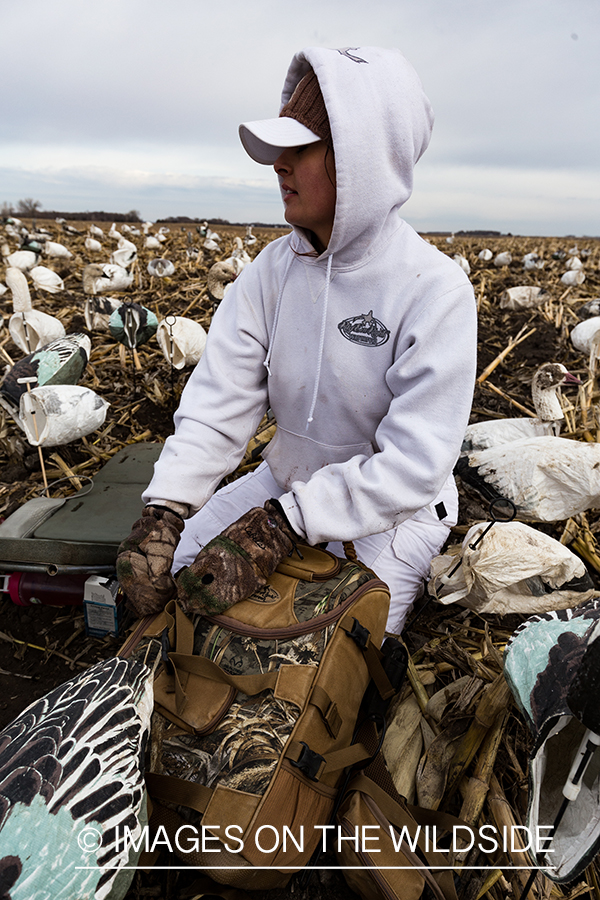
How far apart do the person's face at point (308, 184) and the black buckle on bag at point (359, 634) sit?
Result: 3.95 ft

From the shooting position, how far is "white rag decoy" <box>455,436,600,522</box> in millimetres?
2152

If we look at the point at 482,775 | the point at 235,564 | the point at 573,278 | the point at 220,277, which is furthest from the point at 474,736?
the point at 573,278

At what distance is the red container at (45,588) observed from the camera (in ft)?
7.22

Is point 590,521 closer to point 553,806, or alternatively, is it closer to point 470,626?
point 470,626

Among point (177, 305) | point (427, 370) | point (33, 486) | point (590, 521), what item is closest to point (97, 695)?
point (427, 370)

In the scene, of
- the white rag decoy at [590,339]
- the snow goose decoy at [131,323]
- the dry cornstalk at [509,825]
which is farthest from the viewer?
the white rag decoy at [590,339]

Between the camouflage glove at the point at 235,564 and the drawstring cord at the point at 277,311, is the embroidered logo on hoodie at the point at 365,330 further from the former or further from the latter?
the camouflage glove at the point at 235,564

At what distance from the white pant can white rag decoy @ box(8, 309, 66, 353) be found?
7.66 ft

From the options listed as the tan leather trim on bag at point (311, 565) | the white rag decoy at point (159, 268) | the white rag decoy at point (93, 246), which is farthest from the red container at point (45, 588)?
the white rag decoy at point (93, 246)

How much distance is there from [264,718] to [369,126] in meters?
1.53

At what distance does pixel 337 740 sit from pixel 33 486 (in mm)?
2307

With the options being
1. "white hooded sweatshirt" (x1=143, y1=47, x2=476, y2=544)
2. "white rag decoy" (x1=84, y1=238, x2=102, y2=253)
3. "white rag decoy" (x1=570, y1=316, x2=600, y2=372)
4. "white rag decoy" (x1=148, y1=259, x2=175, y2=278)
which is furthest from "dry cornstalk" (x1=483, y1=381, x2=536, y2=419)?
"white rag decoy" (x1=84, y1=238, x2=102, y2=253)

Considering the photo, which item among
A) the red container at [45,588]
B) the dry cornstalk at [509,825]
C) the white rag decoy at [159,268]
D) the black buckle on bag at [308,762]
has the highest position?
the white rag decoy at [159,268]

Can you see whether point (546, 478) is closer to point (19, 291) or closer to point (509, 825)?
point (509, 825)
